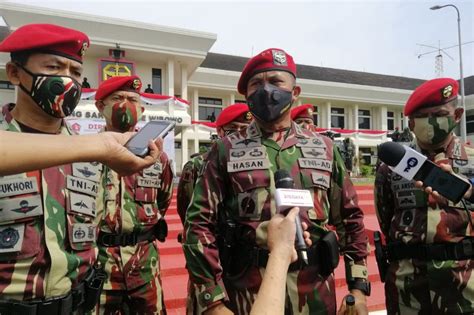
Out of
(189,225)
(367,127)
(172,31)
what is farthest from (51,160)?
(367,127)

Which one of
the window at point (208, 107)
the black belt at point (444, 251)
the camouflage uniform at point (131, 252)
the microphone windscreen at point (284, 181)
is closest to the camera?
the microphone windscreen at point (284, 181)

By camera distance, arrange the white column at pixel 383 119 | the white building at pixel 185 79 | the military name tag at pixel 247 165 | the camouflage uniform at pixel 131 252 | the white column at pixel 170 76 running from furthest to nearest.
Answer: the white column at pixel 383 119, the white column at pixel 170 76, the white building at pixel 185 79, the camouflage uniform at pixel 131 252, the military name tag at pixel 247 165

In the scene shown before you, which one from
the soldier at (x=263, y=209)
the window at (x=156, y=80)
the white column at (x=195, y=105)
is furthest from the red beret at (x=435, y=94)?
the white column at (x=195, y=105)

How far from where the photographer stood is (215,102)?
71.2 feet

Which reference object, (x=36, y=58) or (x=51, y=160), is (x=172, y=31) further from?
(x=51, y=160)

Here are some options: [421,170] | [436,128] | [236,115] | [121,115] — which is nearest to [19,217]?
[121,115]

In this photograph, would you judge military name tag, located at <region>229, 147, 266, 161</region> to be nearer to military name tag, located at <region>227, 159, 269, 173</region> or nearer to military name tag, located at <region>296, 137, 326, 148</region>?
military name tag, located at <region>227, 159, 269, 173</region>

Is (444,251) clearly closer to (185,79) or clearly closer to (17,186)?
(17,186)

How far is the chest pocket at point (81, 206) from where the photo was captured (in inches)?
65.4

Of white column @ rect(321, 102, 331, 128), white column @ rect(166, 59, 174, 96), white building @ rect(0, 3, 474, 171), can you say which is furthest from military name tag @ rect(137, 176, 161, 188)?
white column @ rect(321, 102, 331, 128)

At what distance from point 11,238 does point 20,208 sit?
126 mm

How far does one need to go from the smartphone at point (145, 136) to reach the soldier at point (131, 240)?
1.37 meters

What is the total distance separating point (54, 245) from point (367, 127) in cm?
2774

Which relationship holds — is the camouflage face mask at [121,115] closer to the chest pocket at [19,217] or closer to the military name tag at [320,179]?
the chest pocket at [19,217]
